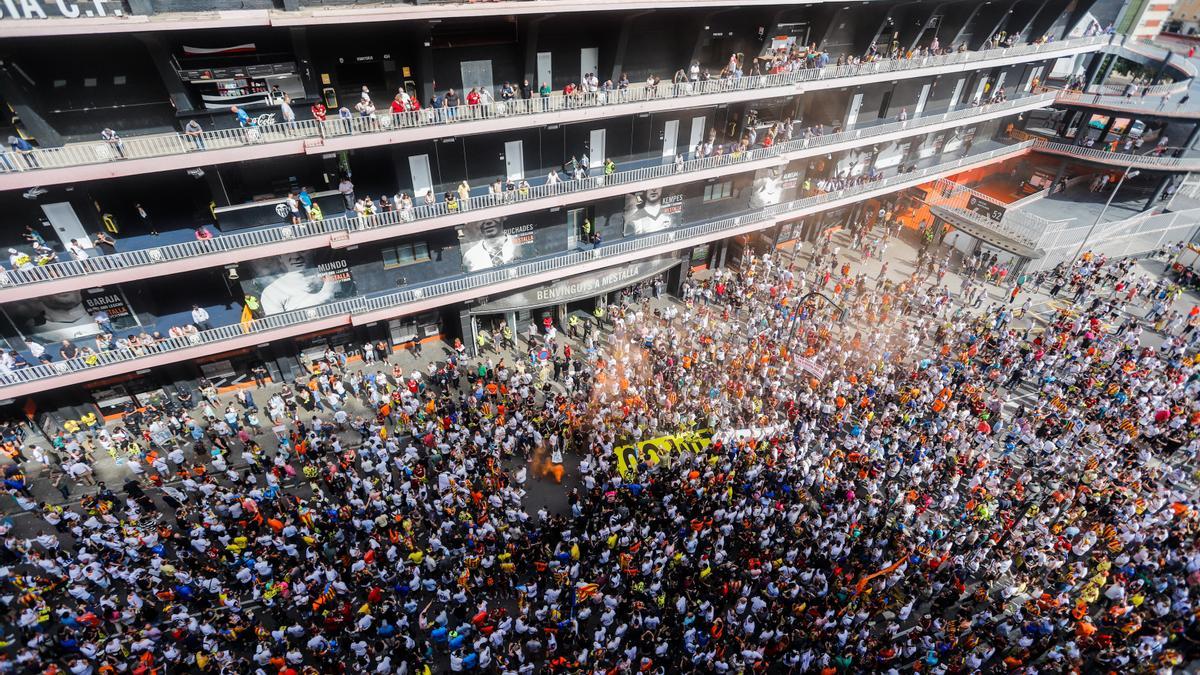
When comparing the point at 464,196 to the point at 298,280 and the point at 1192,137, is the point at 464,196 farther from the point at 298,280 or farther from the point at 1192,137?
the point at 1192,137

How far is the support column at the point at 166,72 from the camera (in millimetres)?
19750

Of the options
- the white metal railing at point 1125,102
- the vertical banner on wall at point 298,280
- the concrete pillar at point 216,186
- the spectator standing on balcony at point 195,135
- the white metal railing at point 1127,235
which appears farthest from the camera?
the white metal railing at point 1125,102

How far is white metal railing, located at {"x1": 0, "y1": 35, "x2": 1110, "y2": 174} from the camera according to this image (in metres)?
19.7

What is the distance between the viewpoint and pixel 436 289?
27.6m

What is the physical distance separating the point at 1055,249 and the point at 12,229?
183ft

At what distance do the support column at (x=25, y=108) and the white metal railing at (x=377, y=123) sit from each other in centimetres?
100

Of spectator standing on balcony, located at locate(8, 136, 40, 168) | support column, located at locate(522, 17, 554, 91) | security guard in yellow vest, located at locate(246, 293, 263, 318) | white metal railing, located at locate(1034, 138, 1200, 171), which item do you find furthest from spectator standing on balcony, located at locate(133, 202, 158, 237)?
white metal railing, located at locate(1034, 138, 1200, 171)

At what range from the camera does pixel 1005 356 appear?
29.7 meters

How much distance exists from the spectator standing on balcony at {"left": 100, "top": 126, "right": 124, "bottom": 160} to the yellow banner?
21024 mm

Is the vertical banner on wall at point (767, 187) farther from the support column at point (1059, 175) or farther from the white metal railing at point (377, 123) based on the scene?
the support column at point (1059, 175)

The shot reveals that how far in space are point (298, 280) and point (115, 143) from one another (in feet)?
26.0

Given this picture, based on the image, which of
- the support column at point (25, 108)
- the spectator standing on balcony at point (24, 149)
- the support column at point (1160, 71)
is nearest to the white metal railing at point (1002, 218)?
the support column at point (1160, 71)

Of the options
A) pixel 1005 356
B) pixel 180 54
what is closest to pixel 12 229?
pixel 180 54

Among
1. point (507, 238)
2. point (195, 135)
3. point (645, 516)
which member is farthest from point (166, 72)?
point (645, 516)
